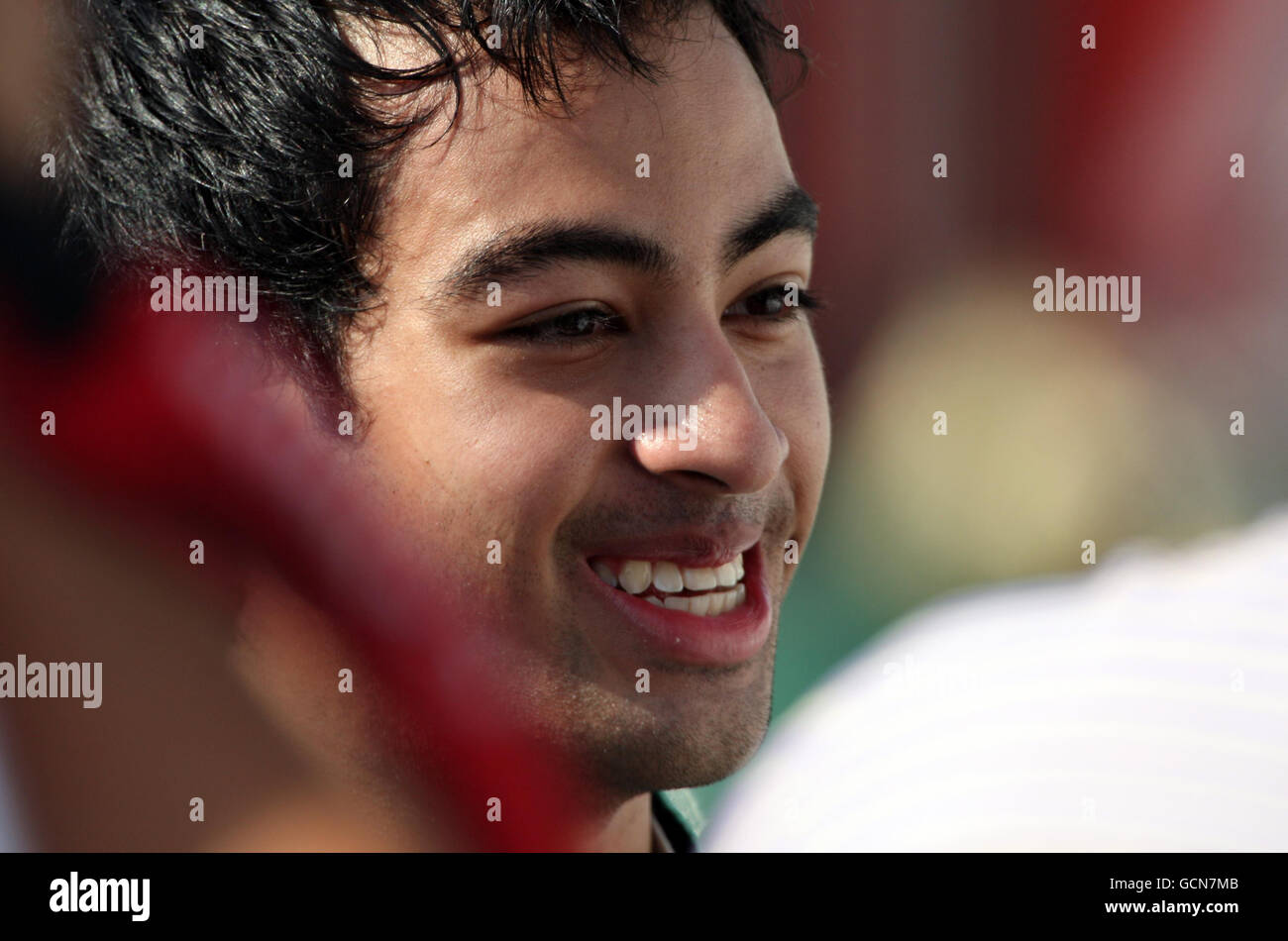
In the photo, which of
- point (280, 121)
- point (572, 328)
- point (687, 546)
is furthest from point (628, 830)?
point (280, 121)

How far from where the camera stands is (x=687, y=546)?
145cm

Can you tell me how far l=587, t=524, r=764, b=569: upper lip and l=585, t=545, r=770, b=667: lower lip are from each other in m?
0.05

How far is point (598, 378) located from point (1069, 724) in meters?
1.15

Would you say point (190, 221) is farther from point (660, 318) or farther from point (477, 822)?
point (477, 822)

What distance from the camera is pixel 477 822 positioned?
155 centimetres

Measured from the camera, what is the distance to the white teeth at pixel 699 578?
4.89ft

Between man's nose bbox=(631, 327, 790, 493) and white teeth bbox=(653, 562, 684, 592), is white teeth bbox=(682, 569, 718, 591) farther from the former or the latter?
man's nose bbox=(631, 327, 790, 493)

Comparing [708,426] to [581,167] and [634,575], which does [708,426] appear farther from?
[581,167]

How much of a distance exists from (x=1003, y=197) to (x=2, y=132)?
5.26 ft

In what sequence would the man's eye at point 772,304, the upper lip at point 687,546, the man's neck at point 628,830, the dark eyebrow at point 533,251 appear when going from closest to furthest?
the dark eyebrow at point 533,251
the upper lip at point 687,546
the man's eye at point 772,304
the man's neck at point 628,830

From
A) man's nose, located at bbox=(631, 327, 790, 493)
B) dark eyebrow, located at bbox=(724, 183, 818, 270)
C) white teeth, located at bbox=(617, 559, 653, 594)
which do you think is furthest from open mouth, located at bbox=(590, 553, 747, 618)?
dark eyebrow, located at bbox=(724, 183, 818, 270)

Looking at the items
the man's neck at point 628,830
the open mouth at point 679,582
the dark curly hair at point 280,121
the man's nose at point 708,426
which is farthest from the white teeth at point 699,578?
the dark curly hair at point 280,121

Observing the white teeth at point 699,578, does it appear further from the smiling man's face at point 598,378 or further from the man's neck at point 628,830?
the man's neck at point 628,830

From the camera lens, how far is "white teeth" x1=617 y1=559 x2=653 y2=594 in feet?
4.75
